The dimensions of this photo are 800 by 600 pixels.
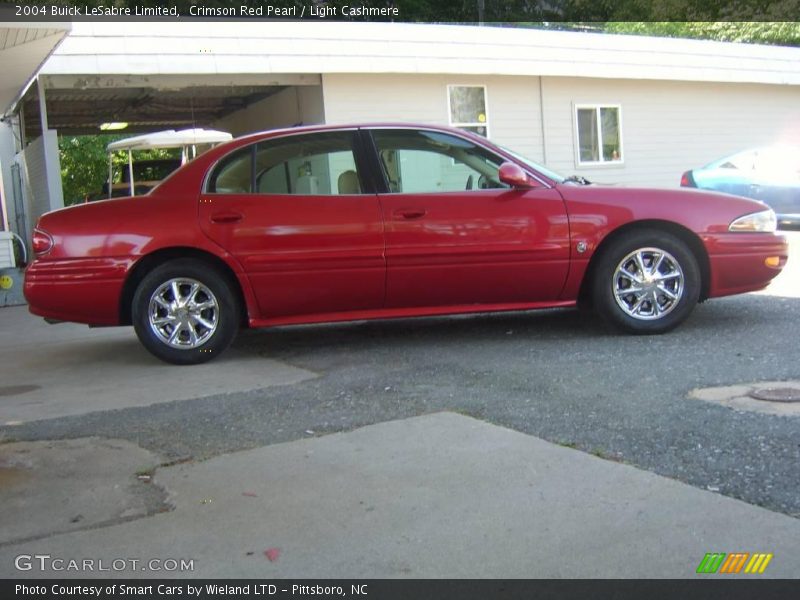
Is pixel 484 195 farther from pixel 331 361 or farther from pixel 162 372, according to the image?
pixel 162 372

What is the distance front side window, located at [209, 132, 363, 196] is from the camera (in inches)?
254

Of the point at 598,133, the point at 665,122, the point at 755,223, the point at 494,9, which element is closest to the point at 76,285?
the point at 755,223

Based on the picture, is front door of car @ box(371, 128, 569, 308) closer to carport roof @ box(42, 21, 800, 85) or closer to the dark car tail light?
the dark car tail light

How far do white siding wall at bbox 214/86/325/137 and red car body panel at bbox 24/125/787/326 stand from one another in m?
9.13

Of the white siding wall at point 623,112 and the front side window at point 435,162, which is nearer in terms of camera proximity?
the front side window at point 435,162

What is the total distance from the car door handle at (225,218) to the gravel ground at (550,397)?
3.48 feet

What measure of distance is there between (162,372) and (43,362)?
1540 mm

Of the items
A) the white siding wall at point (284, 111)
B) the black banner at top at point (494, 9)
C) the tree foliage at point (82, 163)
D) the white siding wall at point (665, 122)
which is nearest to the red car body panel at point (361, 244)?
the white siding wall at point (284, 111)

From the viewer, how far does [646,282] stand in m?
6.55

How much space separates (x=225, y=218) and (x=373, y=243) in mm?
1067

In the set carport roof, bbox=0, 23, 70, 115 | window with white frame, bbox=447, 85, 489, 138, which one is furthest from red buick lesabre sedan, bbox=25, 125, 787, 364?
window with white frame, bbox=447, 85, 489, 138

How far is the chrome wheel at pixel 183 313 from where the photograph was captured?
629cm
